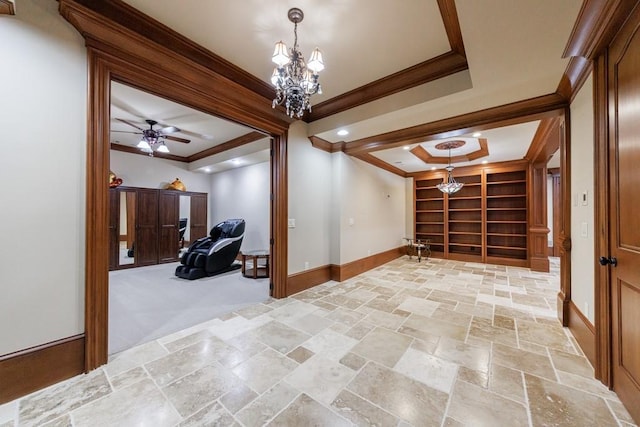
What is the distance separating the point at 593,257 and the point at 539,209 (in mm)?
4381

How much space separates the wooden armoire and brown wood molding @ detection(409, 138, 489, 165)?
20.9 ft

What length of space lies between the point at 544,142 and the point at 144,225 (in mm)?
8692

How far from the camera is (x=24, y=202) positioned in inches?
64.8

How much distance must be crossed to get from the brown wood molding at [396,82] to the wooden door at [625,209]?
3.83 feet

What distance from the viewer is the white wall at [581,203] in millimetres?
2082

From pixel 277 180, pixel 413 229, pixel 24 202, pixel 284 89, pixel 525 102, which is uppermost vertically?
pixel 525 102

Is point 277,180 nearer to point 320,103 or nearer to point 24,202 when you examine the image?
point 320,103

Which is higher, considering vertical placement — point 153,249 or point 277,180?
point 277,180

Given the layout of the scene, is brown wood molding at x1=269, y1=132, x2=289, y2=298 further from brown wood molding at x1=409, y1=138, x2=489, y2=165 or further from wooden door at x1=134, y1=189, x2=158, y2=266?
wooden door at x1=134, y1=189, x2=158, y2=266

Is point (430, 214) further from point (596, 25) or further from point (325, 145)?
point (596, 25)

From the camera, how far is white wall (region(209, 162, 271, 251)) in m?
6.43

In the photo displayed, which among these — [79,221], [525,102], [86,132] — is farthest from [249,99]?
[525,102]

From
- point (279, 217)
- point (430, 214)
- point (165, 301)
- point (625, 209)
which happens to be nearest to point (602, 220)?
point (625, 209)

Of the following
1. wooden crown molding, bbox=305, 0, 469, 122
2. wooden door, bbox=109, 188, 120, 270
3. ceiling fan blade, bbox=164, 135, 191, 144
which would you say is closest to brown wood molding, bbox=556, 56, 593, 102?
wooden crown molding, bbox=305, 0, 469, 122
